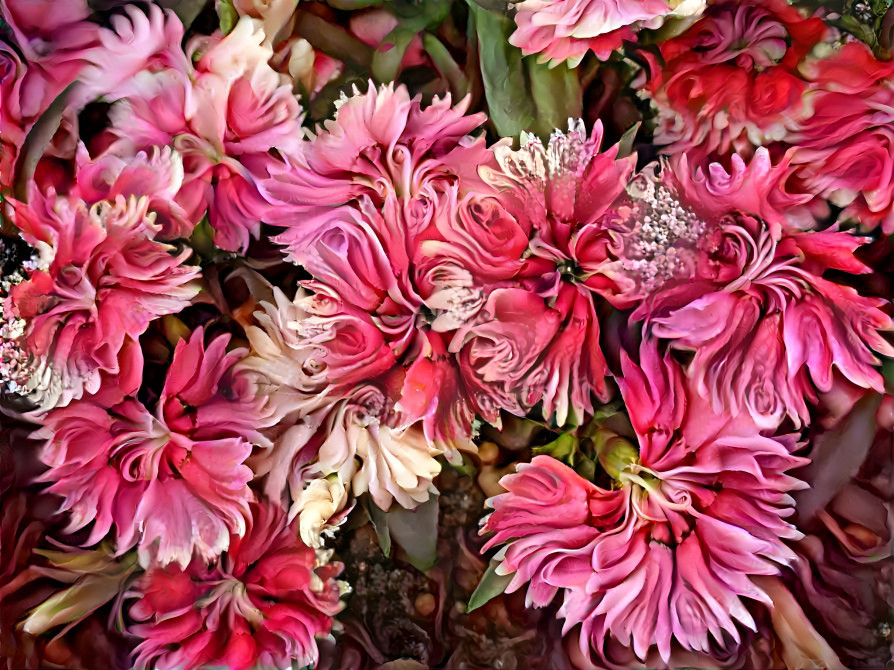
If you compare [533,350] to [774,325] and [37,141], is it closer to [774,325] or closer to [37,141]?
[774,325]

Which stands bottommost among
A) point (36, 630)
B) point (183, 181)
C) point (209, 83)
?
point (36, 630)

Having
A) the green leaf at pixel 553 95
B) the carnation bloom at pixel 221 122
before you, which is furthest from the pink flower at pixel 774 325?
the carnation bloom at pixel 221 122

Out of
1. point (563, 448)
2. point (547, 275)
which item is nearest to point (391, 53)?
point (547, 275)

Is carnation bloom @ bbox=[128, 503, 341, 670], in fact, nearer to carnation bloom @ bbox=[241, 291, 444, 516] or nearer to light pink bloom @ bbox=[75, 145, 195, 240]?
carnation bloom @ bbox=[241, 291, 444, 516]

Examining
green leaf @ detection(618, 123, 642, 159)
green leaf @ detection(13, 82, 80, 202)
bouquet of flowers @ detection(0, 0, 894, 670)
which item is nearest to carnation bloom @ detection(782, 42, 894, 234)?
bouquet of flowers @ detection(0, 0, 894, 670)

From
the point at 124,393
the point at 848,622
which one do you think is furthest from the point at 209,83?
the point at 848,622

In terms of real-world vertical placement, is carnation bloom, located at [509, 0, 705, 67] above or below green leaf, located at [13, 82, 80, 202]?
above

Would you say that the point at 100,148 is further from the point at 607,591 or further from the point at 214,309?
the point at 607,591
